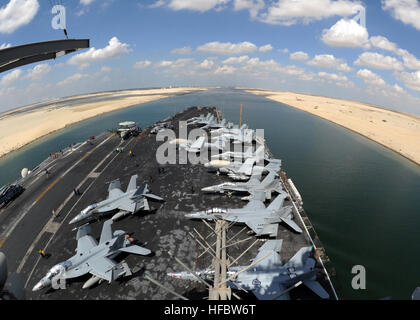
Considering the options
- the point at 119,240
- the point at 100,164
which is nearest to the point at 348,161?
the point at 119,240

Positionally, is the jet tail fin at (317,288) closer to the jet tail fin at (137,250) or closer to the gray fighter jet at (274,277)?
the gray fighter jet at (274,277)

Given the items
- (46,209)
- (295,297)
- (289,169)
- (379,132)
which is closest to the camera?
(295,297)

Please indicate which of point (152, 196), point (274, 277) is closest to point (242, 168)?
point (152, 196)

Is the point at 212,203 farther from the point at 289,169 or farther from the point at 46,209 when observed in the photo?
the point at 289,169

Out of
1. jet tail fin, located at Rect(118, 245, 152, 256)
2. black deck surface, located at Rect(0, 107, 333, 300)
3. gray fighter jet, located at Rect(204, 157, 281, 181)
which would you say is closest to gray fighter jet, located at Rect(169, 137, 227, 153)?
black deck surface, located at Rect(0, 107, 333, 300)

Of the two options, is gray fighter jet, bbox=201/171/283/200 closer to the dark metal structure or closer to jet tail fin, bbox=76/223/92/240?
jet tail fin, bbox=76/223/92/240

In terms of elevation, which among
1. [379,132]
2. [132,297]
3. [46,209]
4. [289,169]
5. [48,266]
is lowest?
[132,297]

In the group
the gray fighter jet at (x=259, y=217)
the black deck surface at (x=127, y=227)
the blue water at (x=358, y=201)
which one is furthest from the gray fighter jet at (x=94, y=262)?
the blue water at (x=358, y=201)

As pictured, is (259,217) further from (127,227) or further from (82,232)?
(82,232)
